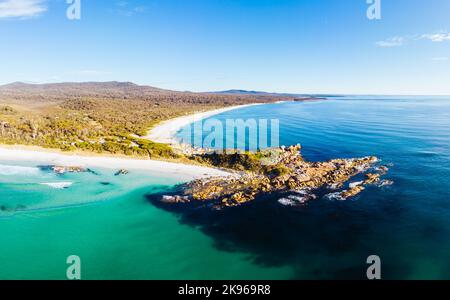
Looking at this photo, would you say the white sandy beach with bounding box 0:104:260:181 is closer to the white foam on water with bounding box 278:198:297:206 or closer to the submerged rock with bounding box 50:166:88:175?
the submerged rock with bounding box 50:166:88:175

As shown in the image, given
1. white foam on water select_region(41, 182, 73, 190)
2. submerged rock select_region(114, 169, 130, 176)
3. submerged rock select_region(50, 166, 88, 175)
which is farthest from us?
submerged rock select_region(50, 166, 88, 175)

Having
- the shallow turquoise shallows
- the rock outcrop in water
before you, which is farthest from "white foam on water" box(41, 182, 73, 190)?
the rock outcrop in water

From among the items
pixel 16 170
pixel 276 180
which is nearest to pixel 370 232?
pixel 276 180

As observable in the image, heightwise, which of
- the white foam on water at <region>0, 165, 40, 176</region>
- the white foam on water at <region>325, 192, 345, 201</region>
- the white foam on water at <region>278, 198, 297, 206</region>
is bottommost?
the white foam on water at <region>278, 198, 297, 206</region>

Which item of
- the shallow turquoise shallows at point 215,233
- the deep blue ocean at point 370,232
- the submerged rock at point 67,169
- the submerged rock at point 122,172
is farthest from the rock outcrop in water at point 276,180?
the submerged rock at point 67,169

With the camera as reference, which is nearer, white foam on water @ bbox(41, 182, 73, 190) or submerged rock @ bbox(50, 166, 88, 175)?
white foam on water @ bbox(41, 182, 73, 190)

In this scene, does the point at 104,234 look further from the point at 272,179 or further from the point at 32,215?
the point at 272,179

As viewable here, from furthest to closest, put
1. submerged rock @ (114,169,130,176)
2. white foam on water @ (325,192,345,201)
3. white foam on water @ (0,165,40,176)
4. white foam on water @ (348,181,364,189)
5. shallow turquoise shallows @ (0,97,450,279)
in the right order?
submerged rock @ (114,169,130,176) → white foam on water @ (0,165,40,176) → white foam on water @ (348,181,364,189) → white foam on water @ (325,192,345,201) → shallow turquoise shallows @ (0,97,450,279)

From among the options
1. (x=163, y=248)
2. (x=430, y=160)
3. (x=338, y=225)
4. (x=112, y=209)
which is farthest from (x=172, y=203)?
(x=430, y=160)

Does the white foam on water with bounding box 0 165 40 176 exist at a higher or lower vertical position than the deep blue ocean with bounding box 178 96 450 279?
higher
